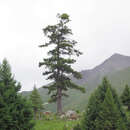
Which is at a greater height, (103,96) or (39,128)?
(103,96)

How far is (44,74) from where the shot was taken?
88.6 feet

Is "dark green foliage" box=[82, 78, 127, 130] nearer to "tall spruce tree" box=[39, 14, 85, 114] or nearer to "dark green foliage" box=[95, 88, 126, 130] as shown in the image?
"dark green foliage" box=[95, 88, 126, 130]

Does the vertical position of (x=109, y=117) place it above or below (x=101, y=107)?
below

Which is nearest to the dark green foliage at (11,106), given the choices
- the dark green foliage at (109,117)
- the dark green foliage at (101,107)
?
the dark green foliage at (101,107)

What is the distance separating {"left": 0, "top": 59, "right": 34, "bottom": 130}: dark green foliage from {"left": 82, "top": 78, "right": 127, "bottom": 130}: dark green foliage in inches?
119

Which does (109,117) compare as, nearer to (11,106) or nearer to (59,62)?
(11,106)

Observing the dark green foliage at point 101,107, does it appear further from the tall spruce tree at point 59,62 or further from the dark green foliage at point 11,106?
the tall spruce tree at point 59,62

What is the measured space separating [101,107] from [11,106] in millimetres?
4176

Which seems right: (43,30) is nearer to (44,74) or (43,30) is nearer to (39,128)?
(44,74)

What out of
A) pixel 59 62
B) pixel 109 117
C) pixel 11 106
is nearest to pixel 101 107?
pixel 109 117

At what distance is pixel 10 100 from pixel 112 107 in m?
4.75

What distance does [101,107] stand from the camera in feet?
22.8

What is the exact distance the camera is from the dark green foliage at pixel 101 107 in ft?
22.3

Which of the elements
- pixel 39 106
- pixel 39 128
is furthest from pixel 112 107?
pixel 39 106
